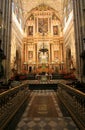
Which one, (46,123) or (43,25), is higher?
(43,25)

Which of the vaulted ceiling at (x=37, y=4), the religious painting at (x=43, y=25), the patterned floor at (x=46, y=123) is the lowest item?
the patterned floor at (x=46, y=123)

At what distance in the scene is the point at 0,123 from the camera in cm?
364

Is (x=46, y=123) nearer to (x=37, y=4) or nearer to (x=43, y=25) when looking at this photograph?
(x=43, y=25)

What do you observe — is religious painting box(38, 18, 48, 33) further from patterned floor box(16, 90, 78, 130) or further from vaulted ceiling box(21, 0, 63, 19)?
patterned floor box(16, 90, 78, 130)

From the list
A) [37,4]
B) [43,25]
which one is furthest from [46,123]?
[37,4]

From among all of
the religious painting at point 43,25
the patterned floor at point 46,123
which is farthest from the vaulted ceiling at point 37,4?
the patterned floor at point 46,123

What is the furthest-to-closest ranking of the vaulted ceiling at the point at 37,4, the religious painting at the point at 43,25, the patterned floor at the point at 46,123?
the religious painting at the point at 43,25
the vaulted ceiling at the point at 37,4
the patterned floor at the point at 46,123

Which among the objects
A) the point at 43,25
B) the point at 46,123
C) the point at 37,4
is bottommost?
the point at 46,123

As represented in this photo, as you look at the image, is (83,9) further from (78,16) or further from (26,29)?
(26,29)

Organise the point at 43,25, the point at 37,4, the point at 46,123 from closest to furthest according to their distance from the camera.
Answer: the point at 46,123 → the point at 37,4 → the point at 43,25

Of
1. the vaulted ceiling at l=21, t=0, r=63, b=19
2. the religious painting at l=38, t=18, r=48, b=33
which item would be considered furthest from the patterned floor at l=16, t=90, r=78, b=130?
the vaulted ceiling at l=21, t=0, r=63, b=19

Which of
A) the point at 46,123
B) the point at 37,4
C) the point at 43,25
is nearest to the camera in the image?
the point at 46,123

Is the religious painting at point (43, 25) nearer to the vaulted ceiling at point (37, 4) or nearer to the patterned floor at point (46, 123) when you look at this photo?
the vaulted ceiling at point (37, 4)

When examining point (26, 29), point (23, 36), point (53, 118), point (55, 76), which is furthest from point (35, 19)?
point (53, 118)
